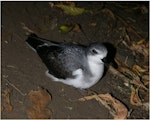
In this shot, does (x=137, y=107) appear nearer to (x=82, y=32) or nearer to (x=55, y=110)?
(x=55, y=110)

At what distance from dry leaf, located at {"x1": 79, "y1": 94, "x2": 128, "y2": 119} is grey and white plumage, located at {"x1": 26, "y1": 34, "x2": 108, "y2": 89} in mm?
205

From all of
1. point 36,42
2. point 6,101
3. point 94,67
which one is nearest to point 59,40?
point 36,42

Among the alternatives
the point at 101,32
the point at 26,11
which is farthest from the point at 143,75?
the point at 26,11

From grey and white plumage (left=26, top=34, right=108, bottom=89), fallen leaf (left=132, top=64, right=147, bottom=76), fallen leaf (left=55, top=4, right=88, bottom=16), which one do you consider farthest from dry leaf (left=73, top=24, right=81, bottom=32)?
grey and white plumage (left=26, top=34, right=108, bottom=89)

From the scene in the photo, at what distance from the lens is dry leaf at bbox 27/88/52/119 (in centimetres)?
434

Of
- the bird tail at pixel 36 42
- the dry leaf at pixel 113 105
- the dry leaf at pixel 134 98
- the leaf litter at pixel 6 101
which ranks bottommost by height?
the dry leaf at pixel 134 98

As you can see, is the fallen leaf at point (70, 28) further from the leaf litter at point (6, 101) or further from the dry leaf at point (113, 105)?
the leaf litter at point (6, 101)

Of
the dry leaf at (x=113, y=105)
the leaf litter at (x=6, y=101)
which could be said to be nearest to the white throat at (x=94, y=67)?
the dry leaf at (x=113, y=105)

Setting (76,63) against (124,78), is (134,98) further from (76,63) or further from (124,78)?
(76,63)

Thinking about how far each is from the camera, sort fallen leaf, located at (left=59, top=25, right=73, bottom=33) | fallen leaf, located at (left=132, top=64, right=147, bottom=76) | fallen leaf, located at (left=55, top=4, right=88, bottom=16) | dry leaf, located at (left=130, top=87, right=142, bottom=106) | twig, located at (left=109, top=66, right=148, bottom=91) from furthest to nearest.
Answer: fallen leaf, located at (left=55, top=4, right=88, bottom=16) < fallen leaf, located at (left=59, top=25, right=73, bottom=33) < fallen leaf, located at (left=132, top=64, right=147, bottom=76) < twig, located at (left=109, top=66, right=148, bottom=91) < dry leaf, located at (left=130, top=87, right=142, bottom=106)

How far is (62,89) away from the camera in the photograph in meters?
4.89

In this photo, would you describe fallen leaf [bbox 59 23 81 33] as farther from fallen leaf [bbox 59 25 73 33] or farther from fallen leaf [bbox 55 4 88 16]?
fallen leaf [bbox 55 4 88 16]

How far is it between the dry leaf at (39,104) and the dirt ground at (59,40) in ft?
0.23

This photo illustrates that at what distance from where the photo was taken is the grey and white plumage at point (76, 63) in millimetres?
4691
